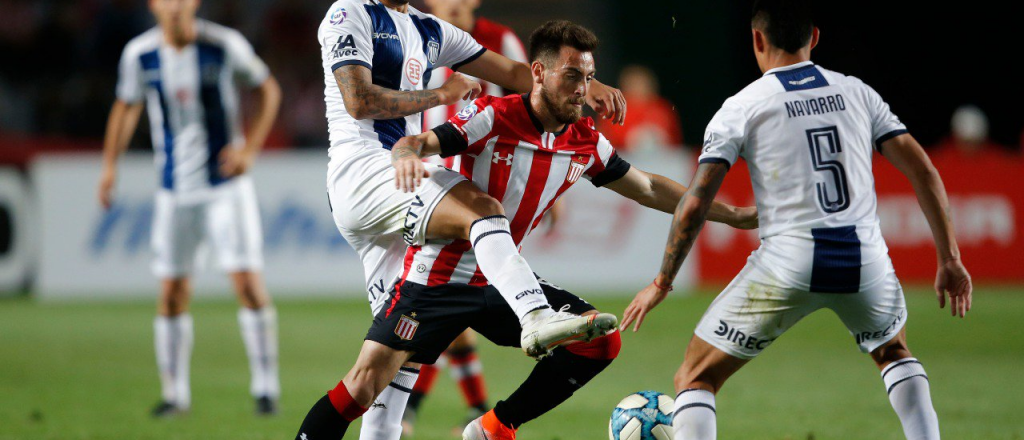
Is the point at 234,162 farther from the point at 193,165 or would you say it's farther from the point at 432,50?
the point at 432,50

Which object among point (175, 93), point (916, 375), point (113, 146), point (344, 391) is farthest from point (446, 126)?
point (113, 146)

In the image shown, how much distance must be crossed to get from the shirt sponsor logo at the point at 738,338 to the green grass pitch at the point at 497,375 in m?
1.86

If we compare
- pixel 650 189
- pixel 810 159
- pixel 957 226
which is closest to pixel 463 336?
pixel 650 189

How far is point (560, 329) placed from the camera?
13.8ft

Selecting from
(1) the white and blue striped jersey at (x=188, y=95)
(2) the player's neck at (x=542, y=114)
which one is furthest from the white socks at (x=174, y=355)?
(2) the player's neck at (x=542, y=114)

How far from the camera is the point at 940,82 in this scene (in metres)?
17.9

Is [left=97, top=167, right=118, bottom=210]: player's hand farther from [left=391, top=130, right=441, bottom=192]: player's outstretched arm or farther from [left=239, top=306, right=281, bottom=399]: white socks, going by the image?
[left=391, top=130, right=441, bottom=192]: player's outstretched arm

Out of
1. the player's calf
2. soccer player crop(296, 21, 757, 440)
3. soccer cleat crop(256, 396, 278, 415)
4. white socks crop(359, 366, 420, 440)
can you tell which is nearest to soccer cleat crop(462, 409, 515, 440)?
the player's calf

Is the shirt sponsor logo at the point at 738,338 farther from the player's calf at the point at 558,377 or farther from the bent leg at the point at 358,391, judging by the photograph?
the bent leg at the point at 358,391

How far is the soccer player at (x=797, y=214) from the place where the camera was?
4301 millimetres

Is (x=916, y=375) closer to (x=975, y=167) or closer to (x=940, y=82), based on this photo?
(x=975, y=167)

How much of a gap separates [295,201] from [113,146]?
5.27m

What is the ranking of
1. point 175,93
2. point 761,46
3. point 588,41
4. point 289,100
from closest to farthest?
point 761,46
point 588,41
point 175,93
point 289,100

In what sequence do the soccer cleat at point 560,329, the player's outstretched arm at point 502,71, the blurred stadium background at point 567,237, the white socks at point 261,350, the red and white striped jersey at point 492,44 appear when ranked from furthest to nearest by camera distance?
the blurred stadium background at point 567,237 → the white socks at point 261,350 → the red and white striped jersey at point 492,44 → the player's outstretched arm at point 502,71 → the soccer cleat at point 560,329
